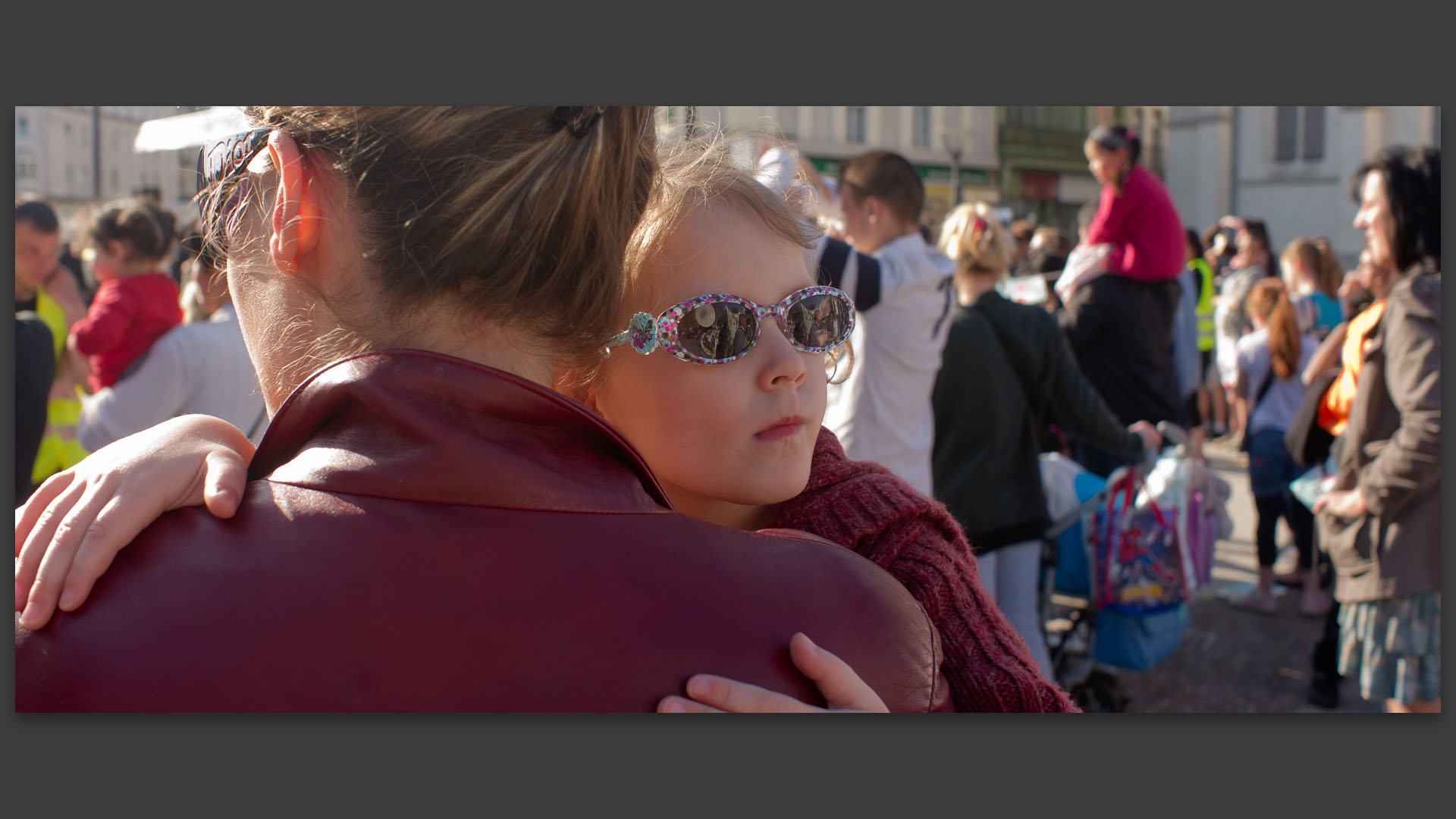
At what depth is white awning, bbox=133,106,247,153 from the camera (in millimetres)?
1366

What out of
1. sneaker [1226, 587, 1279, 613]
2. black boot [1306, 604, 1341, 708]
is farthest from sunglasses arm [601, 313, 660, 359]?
sneaker [1226, 587, 1279, 613]

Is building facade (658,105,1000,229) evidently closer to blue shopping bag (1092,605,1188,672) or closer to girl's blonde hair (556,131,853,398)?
girl's blonde hair (556,131,853,398)

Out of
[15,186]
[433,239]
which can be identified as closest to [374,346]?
[433,239]

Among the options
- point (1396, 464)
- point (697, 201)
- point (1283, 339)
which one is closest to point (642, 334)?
point (697, 201)

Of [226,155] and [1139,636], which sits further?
[1139,636]

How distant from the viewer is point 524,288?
1.06m

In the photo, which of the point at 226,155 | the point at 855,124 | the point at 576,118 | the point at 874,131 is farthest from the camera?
the point at 874,131

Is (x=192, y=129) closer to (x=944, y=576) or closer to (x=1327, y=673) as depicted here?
(x=944, y=576)

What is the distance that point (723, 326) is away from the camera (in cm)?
164

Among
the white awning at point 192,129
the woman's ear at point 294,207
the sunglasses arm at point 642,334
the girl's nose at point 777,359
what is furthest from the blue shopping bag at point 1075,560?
the woman's ear at point 294,207

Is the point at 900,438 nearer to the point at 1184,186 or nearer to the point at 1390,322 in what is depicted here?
the point at 1390,322

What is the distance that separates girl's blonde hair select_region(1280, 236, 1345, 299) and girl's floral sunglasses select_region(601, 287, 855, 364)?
6802 mm

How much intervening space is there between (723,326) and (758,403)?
12 cm

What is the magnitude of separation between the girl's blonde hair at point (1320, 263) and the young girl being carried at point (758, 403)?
672cm
